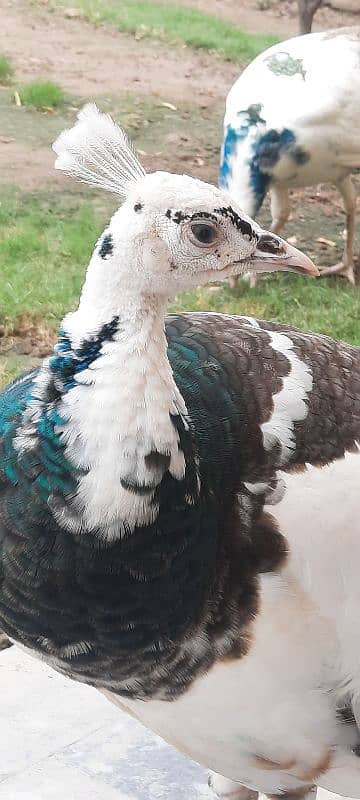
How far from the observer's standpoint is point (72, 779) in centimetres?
193

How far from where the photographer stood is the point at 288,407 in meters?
1.56

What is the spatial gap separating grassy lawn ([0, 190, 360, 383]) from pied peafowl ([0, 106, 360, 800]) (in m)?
1.95

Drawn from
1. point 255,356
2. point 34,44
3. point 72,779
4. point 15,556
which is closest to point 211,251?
point 255,356

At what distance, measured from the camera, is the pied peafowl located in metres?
1.28

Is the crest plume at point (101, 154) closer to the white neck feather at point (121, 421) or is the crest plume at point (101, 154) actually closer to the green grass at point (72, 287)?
the white neck feather at point (121, 421)

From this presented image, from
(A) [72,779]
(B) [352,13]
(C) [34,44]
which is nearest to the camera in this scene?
(A) [72,779]

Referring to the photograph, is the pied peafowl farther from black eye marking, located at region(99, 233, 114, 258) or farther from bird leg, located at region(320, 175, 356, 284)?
bird leg, located at region(320, 175, 356, 284)

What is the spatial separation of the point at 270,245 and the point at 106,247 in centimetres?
22

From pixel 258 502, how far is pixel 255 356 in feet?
0.86

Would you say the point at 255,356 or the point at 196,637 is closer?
the point at 196,637

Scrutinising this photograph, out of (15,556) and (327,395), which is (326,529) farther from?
(15,556)

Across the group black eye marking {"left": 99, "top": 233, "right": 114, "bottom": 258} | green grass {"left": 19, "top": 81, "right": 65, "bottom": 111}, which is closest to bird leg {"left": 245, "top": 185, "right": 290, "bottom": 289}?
green grass {"left": 19, "top": 81, "right": 65, "bottom": 111}

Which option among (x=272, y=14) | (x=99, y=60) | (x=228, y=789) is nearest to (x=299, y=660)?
(x=228, y=789)

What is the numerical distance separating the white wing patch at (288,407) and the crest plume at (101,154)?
41 cm
